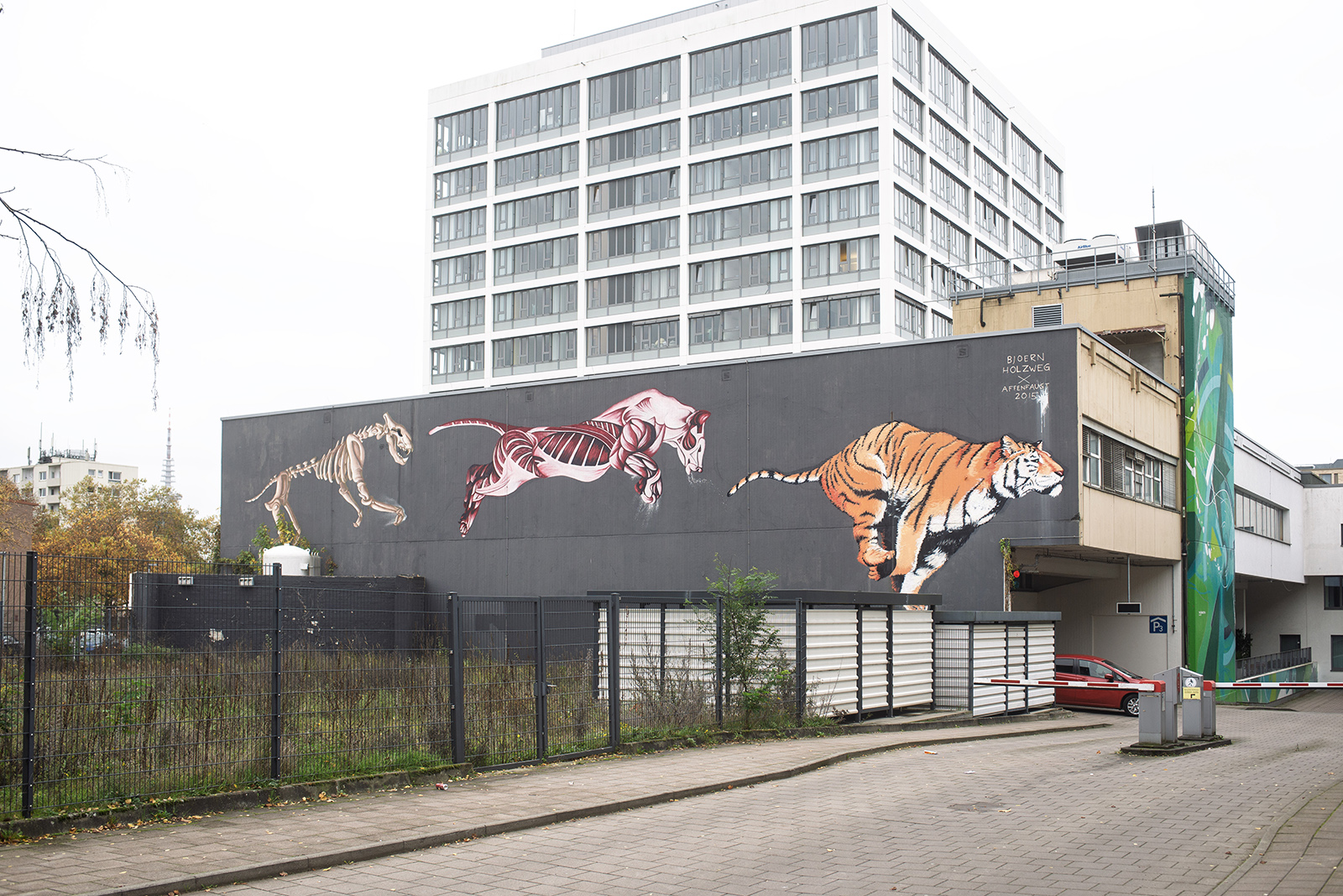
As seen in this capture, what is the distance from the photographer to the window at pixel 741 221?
235 feet

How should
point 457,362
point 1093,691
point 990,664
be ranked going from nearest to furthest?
point 990,664
point 1093,691
point 457,362

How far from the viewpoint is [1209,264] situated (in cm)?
4100

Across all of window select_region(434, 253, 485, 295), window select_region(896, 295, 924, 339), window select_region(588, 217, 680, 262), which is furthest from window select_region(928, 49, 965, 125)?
window select_region(434, 253, 485, 295)

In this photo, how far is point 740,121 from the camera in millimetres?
73438

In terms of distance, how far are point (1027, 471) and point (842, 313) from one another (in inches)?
1606

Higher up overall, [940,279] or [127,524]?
[940,279]

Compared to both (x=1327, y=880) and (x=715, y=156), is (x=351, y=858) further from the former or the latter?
(x=715, y=156)

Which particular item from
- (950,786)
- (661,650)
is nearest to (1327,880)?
(950,786)

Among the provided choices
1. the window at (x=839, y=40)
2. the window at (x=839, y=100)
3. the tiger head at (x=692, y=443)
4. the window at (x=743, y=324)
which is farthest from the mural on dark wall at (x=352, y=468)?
the window at (x=839, y=40)

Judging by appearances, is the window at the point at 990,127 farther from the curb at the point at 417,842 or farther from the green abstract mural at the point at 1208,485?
the curb at the point at 417,842

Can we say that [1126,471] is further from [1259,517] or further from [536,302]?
[536,302]

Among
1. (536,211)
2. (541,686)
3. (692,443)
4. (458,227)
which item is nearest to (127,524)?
(458,227)

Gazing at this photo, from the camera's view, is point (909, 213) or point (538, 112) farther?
point (538, 112)

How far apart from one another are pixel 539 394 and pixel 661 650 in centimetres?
2049
